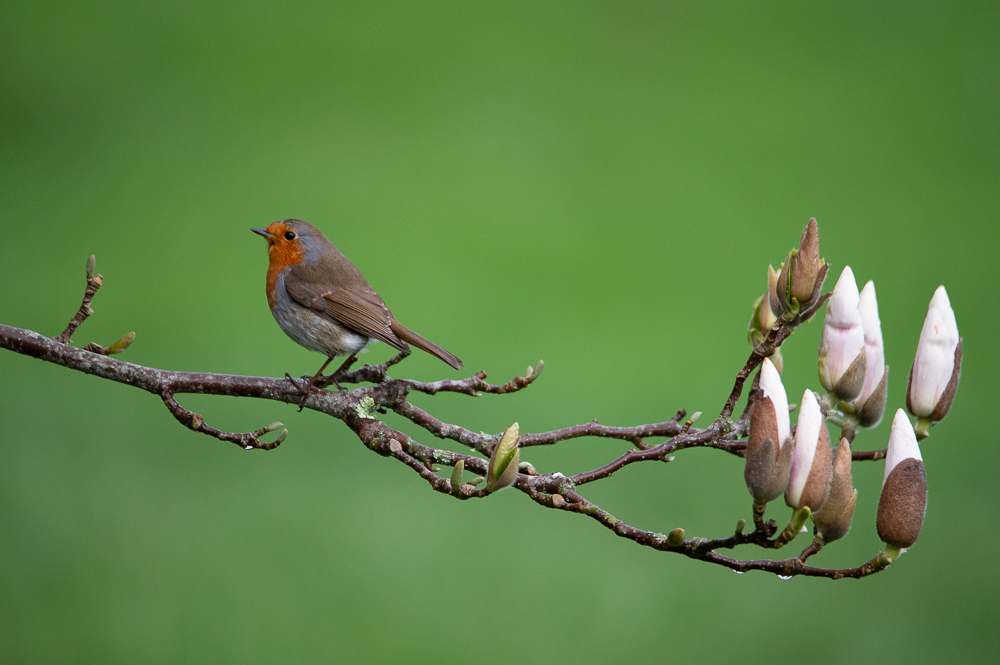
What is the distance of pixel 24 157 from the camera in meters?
5.10

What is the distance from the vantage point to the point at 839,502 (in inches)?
39.3

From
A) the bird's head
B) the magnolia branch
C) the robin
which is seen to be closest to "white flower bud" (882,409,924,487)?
the magnolia branch

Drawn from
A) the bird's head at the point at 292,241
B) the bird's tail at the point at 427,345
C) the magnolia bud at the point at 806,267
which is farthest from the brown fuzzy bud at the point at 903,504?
the bird's head at the point at 292,241

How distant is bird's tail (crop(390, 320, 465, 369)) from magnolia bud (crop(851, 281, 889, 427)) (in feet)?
2.11

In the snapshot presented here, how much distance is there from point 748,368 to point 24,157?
16.7ft

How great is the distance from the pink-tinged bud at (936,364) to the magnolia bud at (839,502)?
0.23 meters

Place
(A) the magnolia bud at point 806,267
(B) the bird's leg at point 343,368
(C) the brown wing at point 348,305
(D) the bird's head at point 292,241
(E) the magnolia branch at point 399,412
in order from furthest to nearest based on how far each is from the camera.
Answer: (D) the bird's head at point 292,241 < (C) the brown wing at point 348,305 < (B) the bird's leg at point 343,368 < (E) the magnolia branch at point 399,412 < (A) the magnolia bud at point 806,267

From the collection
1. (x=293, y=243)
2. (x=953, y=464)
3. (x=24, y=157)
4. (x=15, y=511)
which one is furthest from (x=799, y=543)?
(x=24, y=157)

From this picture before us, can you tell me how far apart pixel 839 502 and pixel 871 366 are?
0.26 meters

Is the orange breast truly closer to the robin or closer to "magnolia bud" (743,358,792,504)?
the robin

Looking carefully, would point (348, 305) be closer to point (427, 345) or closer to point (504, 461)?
point (427, 345)

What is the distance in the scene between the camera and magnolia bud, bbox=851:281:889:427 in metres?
1.17

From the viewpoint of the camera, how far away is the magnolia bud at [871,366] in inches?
46.0

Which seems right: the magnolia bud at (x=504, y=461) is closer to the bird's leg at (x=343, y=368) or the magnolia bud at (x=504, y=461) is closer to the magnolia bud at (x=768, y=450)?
the magnolia bud at (x=768, y=450)
